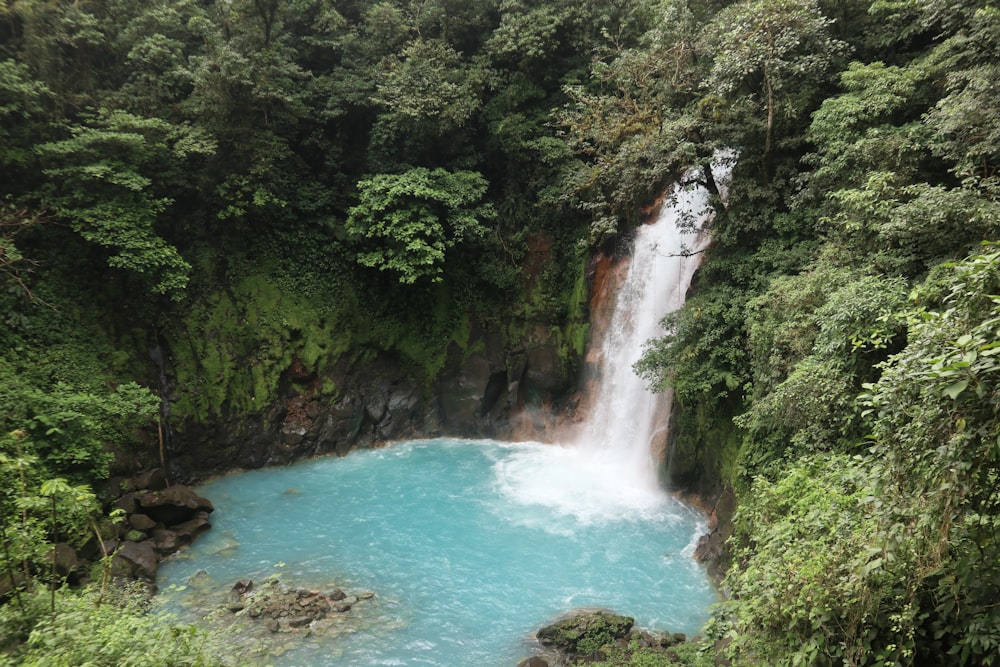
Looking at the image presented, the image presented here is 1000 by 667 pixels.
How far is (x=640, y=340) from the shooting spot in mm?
13266

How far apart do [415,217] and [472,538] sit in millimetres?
8195

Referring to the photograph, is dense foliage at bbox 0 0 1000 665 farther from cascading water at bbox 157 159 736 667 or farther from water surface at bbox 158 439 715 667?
water surface at bbox 158 439 715 667

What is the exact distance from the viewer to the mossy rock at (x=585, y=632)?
7.38 meters

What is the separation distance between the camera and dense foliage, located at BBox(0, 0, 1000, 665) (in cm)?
356

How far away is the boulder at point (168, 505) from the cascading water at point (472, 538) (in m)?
0.67

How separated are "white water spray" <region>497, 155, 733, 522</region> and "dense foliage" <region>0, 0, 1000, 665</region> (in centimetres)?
108

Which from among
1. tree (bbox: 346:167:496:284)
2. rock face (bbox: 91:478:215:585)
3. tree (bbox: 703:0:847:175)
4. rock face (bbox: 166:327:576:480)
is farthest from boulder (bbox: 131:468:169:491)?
tree (bbox: 703:0:847:175)

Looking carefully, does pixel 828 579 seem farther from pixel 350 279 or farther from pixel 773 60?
pixel 350 279

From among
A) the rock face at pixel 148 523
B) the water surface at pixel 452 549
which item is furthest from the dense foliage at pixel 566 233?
the water surface at pixel 452 549

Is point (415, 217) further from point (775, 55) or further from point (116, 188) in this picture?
point (775, 55)

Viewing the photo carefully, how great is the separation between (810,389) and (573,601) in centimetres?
503

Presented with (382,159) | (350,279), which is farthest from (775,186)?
(350,279)

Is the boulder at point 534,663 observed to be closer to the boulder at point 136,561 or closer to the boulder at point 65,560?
the boulder at point 136,561

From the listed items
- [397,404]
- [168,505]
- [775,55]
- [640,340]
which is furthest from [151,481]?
[775,55]
